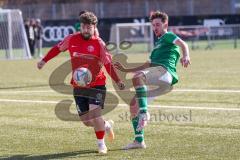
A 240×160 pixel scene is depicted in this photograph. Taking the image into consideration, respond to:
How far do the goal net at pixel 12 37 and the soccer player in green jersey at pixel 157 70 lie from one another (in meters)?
23.6

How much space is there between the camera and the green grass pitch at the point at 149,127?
9055 millimetres

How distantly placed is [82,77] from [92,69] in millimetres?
222

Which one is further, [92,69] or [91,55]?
[92,69]

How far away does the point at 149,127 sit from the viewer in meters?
11.3

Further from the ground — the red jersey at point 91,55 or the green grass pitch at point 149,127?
the red jersey at point 91,55

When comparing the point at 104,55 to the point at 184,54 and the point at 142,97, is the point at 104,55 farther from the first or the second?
the point at 184,54

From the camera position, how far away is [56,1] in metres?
58.2

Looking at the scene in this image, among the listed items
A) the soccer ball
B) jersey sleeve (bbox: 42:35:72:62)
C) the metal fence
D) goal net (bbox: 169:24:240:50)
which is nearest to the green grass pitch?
the soccer ball

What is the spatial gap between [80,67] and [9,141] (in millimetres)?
1534

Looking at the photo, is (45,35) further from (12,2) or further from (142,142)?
(142,142)

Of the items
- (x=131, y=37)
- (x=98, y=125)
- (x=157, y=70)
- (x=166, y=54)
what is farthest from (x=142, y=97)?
(x=131, y=37)

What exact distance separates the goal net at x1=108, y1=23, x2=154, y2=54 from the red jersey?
27163 mm

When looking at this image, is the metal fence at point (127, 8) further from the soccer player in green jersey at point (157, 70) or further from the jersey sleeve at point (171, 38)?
the jersey sleeve at point (171, 38)

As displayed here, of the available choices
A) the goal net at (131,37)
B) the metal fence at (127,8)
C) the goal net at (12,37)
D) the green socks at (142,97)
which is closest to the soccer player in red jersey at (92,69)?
the green socks at (142,97)
